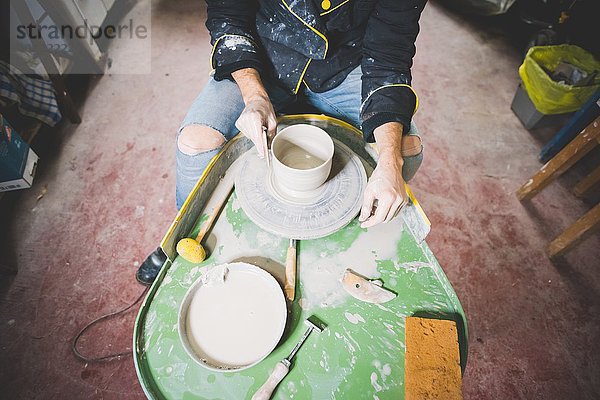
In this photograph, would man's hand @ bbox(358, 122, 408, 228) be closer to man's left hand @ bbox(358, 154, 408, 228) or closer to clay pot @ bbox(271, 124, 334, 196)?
man's left hand @ bbox(358, 154, 408, 228)

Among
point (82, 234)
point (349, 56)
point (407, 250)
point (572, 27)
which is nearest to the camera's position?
point (407, 250)

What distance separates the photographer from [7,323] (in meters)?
1.56

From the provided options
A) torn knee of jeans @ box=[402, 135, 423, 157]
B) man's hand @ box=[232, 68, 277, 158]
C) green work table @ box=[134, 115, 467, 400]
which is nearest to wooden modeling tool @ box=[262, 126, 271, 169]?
man's hand @ box=[232, 68, 277, 158]

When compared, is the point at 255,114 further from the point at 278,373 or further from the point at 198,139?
the point at 278,373

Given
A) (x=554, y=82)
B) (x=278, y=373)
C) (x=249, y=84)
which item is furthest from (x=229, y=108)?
(x=554, y=82)

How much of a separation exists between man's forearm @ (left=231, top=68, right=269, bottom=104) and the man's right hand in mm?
70

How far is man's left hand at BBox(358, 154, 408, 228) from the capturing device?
956 mm

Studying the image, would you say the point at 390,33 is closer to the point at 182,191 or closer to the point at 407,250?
the point at 407,250

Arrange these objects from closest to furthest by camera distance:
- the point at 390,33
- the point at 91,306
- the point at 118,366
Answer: the point at 390,33, the point at 118,366, the point at 91,306

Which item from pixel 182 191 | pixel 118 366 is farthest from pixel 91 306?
pixel 182 191

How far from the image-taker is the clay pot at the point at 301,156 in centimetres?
93

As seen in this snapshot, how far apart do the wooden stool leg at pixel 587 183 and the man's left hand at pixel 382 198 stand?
1.65 metres

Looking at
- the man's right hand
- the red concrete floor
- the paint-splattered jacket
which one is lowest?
the red concrete floor

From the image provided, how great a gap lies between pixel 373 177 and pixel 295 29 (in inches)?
24.9
